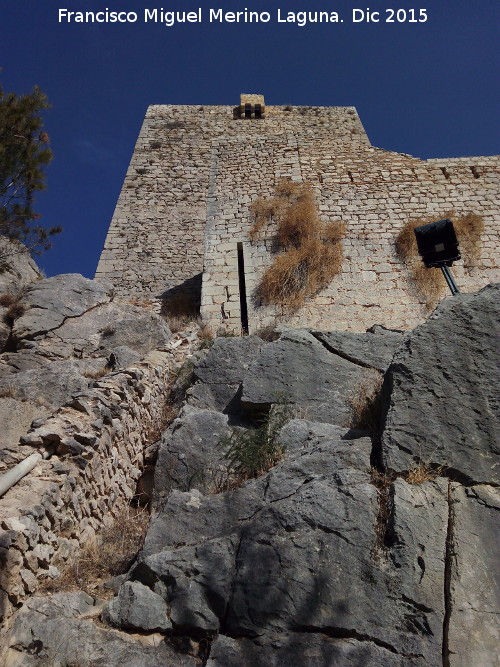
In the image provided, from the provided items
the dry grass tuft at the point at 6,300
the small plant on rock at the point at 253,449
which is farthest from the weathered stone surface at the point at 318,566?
the dry grass tuft at the point at 6,300

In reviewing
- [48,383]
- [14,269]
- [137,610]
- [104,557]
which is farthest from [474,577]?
[14,269]

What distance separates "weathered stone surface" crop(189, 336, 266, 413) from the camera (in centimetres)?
653

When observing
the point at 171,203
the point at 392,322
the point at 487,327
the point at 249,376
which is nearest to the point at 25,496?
the point at 249,376

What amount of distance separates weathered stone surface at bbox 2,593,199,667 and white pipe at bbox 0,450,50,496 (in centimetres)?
93

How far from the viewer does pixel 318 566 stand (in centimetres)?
311

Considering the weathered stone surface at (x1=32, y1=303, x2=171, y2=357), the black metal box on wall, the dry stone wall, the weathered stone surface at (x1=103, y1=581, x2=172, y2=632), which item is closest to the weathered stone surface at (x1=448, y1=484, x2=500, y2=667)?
the weathered stone surface at (x1=103, y1=581, x2=172, y2=632)

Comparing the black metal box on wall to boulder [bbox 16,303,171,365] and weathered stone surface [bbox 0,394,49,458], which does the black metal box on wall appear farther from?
weathered stone surface [bbox 0,394,49,458]

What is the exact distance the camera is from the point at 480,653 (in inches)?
104

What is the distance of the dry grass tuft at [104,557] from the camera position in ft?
12.3

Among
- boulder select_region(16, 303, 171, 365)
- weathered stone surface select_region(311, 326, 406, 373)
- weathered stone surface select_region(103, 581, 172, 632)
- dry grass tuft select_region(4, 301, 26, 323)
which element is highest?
dry grass tuft select_region(4, 301, 26, 323)

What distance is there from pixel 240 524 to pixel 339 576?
0.90 meters

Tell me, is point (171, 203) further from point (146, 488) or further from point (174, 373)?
point (146, 488)

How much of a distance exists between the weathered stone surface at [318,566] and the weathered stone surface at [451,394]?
0.27 m

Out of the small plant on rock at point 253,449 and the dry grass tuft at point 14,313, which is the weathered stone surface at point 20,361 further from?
the small plant on rock at point 253,449
